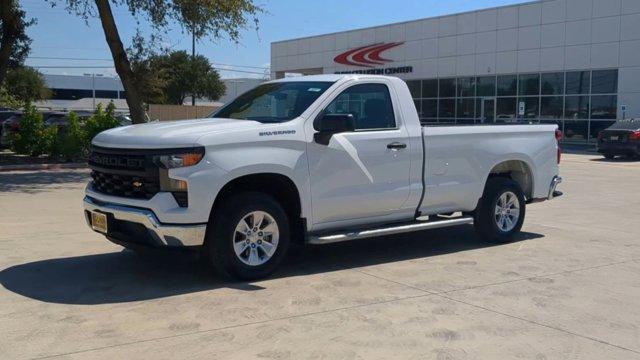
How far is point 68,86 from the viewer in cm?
10338

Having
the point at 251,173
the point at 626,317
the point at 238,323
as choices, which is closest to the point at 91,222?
the point at 251,173

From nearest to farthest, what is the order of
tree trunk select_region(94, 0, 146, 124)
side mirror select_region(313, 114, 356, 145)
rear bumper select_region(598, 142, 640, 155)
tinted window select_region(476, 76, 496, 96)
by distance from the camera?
side mirror select_region(313, 114, 356, 145)
tree trunk select_region(94, 0, 146, 124)
rear bumper select_region(598, 142, 640, 155)
tinted window select_region(476, 76, 496, 96)

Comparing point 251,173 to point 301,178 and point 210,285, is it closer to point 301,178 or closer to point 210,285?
point 301,178

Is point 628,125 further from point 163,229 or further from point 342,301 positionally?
point 163,229

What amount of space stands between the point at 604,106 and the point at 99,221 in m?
30.5

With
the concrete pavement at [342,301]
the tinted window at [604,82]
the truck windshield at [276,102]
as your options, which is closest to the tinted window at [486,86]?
the tinted window at [604,82]

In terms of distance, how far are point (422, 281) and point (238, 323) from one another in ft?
7.26

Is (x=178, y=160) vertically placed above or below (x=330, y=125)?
below

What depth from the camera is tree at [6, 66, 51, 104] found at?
6438 centimetres

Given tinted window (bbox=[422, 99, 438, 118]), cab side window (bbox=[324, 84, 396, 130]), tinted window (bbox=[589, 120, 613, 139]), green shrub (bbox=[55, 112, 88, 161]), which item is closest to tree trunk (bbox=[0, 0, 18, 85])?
green shrub (bbox=[55, 112, 88, 161])

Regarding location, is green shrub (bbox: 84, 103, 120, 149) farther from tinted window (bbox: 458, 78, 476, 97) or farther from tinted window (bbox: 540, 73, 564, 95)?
tinted window (bbox: 458, 78, 476, 97)

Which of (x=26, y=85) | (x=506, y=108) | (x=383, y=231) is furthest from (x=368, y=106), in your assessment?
(x=26, y=85)

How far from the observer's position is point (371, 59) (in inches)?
1768

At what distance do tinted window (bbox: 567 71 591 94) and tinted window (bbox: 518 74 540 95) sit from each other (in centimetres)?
187
